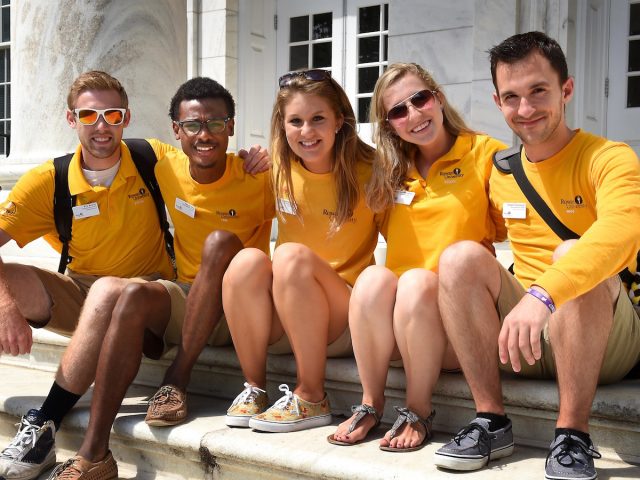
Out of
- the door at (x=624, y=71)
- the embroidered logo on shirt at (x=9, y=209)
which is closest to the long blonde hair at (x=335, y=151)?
the embroidered logo on shirt at (x=9, y=209)

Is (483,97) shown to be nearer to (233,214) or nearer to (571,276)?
(233,214)

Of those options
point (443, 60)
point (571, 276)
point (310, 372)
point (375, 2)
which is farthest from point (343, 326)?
point (375, 2)

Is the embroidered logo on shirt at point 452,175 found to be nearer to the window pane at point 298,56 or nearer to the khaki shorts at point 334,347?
the khaki shorts at point 334,347

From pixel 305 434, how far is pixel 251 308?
511mm

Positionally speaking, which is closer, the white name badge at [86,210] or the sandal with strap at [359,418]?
the sandal with strap at [359,418]

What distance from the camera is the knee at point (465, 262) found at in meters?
2.67

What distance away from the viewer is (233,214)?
144 inches

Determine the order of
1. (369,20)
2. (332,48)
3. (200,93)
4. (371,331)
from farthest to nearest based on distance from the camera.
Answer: (332,48), (369,20), (200,93), (371,331)

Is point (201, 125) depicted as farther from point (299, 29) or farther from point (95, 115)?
point (299, 29)

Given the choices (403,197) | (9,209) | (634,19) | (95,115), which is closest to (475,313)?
(403,197)

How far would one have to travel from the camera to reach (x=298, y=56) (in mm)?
8461

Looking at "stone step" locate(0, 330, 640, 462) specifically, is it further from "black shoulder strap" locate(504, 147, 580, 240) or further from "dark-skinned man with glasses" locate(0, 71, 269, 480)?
"black shoulder strap" locate(504, 147, 580, 240)

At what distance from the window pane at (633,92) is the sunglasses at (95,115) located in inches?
166

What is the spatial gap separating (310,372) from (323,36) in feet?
18.4
